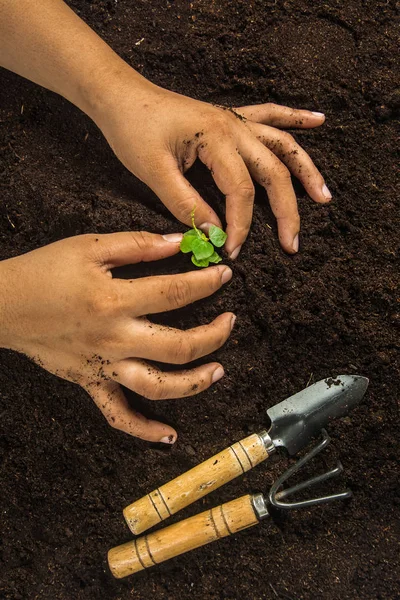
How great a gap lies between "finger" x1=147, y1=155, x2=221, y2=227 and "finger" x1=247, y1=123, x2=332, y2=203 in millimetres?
275

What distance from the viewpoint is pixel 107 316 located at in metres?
1.43

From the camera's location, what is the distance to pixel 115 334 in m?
1.45

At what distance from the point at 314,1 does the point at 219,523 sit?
1.63 metres

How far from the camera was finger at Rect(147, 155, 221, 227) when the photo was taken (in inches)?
59.1

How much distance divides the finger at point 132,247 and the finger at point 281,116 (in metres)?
0.47

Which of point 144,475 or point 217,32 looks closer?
point 144,475

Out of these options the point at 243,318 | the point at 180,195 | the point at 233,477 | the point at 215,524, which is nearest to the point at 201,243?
the point at 180,195

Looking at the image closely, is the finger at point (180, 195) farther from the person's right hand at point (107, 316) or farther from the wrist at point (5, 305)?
the wrist at point (5, 305)

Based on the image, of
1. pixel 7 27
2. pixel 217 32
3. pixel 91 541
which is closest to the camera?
pixel 7 27

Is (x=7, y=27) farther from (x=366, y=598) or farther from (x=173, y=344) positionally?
(x=366, y=598)

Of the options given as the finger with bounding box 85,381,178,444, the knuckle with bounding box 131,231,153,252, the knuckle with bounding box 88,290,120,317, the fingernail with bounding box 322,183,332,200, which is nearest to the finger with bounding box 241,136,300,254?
the fingernail with bounding box 322,183,332,200

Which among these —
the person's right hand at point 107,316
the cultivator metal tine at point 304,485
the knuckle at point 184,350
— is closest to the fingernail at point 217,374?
the person's right hand at point 107,316

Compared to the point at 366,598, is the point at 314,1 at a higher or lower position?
higher

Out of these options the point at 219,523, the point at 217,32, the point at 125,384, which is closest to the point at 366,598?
the point at 219,523
